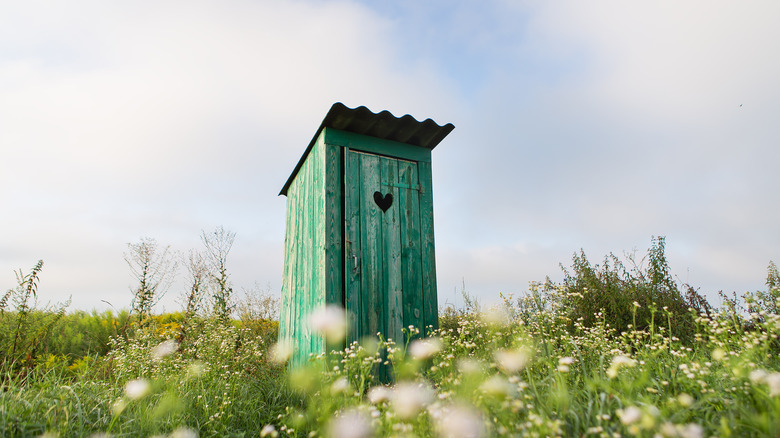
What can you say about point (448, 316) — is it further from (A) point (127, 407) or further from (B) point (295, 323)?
(A) point (127, 407)

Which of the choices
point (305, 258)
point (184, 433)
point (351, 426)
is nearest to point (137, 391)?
point (184, 433)

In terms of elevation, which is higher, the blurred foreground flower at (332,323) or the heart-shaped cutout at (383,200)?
the heart-shaped cutout at (383,200)

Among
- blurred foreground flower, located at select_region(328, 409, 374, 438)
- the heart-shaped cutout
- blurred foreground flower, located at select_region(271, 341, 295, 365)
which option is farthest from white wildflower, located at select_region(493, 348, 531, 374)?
blurred foreground flower, located at select_region(271, 341, 295, 365)

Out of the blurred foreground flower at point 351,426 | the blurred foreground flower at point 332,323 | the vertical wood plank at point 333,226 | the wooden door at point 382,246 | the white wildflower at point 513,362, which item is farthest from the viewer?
the wooden door at point 382,246

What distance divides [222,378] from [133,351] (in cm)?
123

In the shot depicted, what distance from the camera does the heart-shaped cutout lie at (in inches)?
175

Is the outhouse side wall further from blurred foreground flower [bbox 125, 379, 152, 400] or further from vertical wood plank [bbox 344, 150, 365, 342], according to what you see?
blurred foreground flower [bbox 125, 379, 152, 400]

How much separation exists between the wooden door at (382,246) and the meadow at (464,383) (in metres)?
0.23

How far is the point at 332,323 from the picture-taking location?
3816 mm

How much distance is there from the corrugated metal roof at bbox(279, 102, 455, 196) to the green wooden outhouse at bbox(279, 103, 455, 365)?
0.01 meters

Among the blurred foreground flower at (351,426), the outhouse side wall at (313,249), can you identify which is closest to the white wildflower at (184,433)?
the blurred foreground flower at (351,426)

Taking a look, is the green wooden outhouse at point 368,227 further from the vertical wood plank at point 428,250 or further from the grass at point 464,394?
the grass at point 464,394

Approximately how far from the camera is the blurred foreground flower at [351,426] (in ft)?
6.73

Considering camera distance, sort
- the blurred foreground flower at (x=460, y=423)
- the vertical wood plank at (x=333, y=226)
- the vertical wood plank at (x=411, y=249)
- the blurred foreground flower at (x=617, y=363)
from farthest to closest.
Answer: the vertical wood plank at (x=411, y=249) → the vertical wood plank at (x=333, y=226) → the blurred foreground flower at (x=617, y=363) → the blurred foreground flower at (x=460, y=423)
